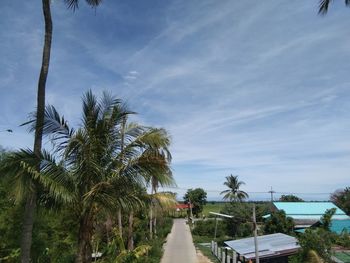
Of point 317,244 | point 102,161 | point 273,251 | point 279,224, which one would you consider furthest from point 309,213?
point 102,161

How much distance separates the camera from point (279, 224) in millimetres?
43219

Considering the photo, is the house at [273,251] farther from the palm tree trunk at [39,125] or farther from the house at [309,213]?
the house at [309,213]

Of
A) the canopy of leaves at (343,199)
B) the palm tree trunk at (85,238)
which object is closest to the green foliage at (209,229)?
the canopy of leaves at (343,199)

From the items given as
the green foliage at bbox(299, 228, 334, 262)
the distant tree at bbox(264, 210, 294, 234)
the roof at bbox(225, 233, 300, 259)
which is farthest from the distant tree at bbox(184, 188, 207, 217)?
the green foliage at bbox(299, 228, 334, 262)

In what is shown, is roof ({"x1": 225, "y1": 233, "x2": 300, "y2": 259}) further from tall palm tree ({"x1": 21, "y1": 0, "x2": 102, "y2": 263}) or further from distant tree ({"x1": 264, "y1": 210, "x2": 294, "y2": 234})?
distant tree ({"x1": 264, "y1": 210, "x2": 294, "y2": 234})

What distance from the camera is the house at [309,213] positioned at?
4843 centimetres

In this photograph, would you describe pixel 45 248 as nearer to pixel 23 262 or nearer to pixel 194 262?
pixel 23 262

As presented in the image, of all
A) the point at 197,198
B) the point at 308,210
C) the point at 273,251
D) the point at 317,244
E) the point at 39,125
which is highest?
the point at 197,198

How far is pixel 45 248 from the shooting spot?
19312 mm

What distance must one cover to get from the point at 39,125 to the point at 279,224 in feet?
126

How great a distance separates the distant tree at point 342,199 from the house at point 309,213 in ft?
22.7

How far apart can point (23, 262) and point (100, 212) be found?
81.0 inches

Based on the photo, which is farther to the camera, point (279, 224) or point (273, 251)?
point (279, 224)

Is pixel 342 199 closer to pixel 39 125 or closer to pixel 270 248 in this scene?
pixel 270 248
